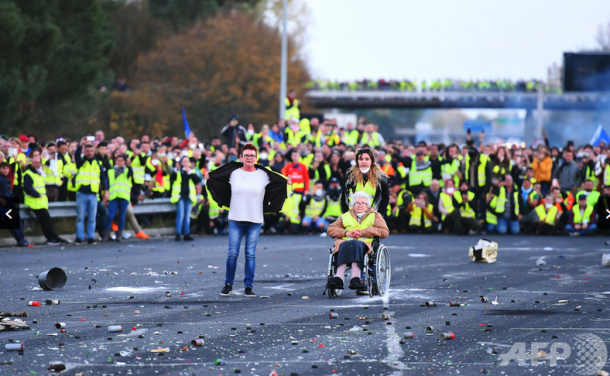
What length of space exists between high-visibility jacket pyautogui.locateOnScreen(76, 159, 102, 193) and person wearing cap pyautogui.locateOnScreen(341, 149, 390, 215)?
8.75 meters

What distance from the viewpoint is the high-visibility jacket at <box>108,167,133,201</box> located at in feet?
70.1

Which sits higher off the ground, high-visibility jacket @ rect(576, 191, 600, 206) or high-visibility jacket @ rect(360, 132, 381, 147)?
high-visibility jacket @ rect(360, 132, 381, 147)

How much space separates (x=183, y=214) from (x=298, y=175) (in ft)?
11.7

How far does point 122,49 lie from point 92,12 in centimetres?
2067

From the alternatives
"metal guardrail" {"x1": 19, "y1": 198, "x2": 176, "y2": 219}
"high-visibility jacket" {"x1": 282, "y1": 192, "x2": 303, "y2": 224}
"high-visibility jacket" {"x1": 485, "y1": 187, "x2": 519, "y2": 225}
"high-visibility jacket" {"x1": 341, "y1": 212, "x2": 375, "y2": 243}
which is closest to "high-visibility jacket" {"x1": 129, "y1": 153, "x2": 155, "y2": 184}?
"metal guardrail" {"x1": 19, "y1": 198, "x2": 176, "y2": 219}

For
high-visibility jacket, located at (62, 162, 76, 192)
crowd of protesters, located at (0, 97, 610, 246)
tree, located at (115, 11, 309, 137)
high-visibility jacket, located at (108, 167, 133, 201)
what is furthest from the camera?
tree, located at (115, 11, 309, 137)

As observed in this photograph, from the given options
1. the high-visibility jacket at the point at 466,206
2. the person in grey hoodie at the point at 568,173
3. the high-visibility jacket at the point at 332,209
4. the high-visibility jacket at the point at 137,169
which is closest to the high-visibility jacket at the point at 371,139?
the high-visibility jacket at the point at 332,209

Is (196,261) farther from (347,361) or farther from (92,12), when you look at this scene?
(92,12)

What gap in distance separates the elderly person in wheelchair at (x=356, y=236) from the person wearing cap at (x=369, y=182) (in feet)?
0.52

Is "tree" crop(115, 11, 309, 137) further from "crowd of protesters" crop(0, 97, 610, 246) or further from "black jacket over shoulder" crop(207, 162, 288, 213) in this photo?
"black jacket over shoulder" crop(207, 162, 288, 213)

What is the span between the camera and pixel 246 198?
12.9 m

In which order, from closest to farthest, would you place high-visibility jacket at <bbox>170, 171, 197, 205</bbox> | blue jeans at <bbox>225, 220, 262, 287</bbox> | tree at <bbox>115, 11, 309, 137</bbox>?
blue jeans at <bbox>225, 220, 262, 287</bbox> → high-visibility jacket at <bbox>170, 171, 197, 205</bbox> → tree at <bbox>115, 11, 309, 137</bbox>

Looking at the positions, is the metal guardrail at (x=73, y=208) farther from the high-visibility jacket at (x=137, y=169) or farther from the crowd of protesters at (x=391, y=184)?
the high-visibility jacket at (x=137, y=169)

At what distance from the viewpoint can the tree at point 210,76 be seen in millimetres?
67062
